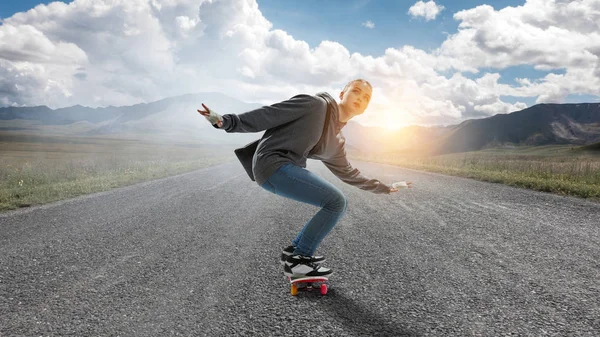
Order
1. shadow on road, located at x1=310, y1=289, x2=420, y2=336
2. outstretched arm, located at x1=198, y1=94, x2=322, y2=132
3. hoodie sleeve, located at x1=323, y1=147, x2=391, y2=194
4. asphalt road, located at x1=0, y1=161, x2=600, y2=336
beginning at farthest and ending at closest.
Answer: hoodie sleeve, located at x1=323, y1=147, x2=391, y2=194 < outstretched arm, located at x1=198, y1=94, x2=322, y2=132 < asphalt road, located at x1=0, y1=161, x2=600, y2=336 < shadow on road, located at x1=310, y1=289, x2=420, y2=336

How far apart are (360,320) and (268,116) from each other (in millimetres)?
1869

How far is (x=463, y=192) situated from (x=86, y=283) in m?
10.5

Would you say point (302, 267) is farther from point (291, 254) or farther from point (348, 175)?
point (348, 175)

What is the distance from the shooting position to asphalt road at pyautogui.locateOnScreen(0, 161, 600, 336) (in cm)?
290

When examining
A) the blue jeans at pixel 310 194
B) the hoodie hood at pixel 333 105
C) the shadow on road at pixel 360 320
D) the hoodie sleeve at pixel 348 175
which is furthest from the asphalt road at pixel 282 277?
the hoodie hood at pixel 333 105

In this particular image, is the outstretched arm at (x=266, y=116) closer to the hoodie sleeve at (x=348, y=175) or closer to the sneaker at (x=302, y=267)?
the hoodie sleeve at (x=348, y=175)

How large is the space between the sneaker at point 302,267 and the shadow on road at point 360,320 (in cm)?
26

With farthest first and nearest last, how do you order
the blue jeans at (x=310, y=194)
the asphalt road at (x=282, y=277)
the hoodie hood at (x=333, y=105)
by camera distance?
the hoodie hood at (x=333, y=105) < the blue jeans at (x=310, y=194) < the asphalt road at (x=282, y=277)

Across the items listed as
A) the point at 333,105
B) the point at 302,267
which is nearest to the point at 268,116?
the point at 333,105

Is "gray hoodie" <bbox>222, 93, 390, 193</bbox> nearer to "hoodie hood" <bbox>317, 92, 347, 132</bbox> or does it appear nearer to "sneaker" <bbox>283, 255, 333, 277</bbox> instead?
"hoodie hood" <bbox>317, 92, 347, 132</bbox>

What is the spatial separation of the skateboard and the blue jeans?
10.0 inches

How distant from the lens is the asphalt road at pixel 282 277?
2.90m

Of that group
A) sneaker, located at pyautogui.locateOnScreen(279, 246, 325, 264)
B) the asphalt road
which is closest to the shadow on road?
the asphalt road

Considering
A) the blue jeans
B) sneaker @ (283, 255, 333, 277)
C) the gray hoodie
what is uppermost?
the gray hoodie
